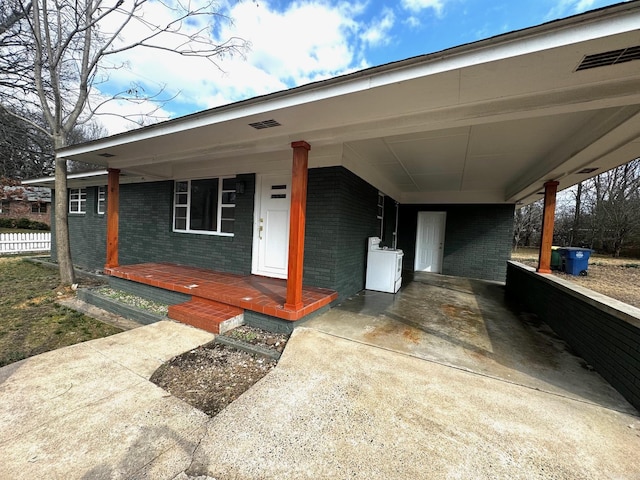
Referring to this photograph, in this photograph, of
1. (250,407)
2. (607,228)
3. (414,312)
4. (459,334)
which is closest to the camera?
(250,407)

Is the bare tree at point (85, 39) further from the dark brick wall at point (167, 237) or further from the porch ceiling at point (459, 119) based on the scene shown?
the porch ceiling at point (459, 119)

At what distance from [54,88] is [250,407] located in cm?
787

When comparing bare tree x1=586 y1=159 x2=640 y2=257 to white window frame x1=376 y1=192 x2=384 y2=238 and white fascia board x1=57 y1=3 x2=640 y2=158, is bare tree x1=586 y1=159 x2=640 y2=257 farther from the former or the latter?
white fascia board x1=57 y1=3 x2=640 y2=158

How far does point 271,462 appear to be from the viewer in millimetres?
1475

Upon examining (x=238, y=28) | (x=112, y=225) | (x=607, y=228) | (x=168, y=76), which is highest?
(x=238, y=28)

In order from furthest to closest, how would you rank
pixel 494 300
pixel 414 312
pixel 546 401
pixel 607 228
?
pixel 607 228
pixel 494 300
pixel 414 312
pixel 546 401

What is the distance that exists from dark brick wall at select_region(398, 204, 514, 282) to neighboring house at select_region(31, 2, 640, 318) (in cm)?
4

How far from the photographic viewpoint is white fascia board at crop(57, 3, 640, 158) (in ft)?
4.78

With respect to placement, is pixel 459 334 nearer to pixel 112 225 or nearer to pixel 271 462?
pixel 271 462

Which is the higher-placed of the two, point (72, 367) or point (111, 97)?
point (111, 97)

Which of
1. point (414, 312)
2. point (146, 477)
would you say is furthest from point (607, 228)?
point (146, 477)

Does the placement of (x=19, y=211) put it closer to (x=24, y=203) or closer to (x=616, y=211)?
(x=24, y=203)

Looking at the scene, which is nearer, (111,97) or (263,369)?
(263,369)

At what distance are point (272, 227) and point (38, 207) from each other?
24.7 metres
